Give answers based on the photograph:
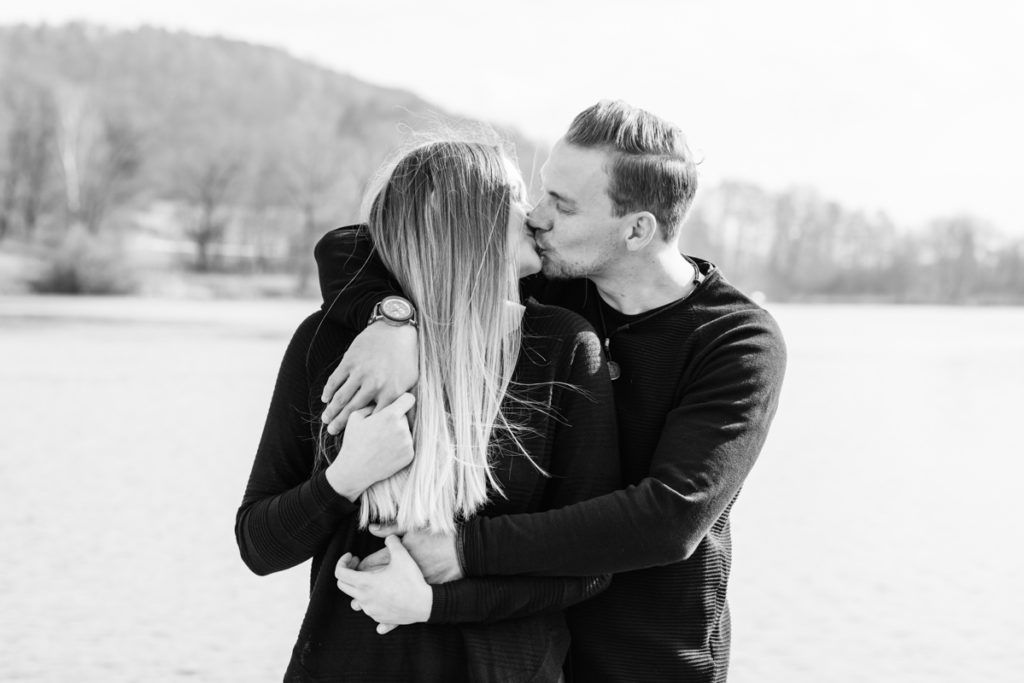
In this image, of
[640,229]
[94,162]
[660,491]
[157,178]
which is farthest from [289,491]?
[157,178]

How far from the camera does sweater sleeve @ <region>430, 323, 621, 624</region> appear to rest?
2336mm

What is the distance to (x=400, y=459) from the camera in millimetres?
2303

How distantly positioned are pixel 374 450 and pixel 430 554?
10.1 inches

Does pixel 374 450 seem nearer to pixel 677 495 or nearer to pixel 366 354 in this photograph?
pixel 366 354

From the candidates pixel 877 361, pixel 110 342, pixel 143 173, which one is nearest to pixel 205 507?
pixel 110 342

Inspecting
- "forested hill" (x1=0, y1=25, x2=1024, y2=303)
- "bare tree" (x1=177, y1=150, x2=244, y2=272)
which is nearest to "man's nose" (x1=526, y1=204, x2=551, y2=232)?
"forested hill" (x1=0, y1=25, x2=1024, y2=303)

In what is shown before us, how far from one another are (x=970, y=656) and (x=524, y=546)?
5.83 meters

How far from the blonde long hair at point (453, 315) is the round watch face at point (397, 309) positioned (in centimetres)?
3

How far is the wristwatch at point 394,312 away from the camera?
236cm

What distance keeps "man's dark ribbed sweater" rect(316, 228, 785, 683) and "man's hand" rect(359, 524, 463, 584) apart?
31 mm

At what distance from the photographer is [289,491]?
2.41m

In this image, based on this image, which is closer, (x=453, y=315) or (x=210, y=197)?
(x=453, y=315)

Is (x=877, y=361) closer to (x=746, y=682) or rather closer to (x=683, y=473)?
(x=746, y=682)

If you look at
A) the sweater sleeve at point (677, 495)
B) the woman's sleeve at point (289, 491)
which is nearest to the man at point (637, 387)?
the sweater sleeve at point (677, 495)
